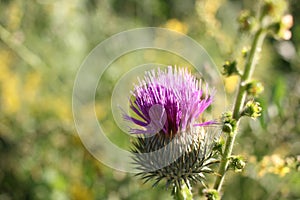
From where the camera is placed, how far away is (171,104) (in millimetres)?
1979

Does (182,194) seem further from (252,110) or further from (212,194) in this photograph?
(252,110)

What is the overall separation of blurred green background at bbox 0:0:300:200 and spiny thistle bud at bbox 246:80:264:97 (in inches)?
24.8

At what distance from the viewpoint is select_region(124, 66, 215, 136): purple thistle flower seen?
1960 mm

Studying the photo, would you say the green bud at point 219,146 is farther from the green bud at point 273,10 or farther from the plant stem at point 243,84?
the green bud at point 273,10

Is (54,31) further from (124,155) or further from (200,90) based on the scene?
(200,90)

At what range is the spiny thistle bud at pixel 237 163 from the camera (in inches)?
66.0

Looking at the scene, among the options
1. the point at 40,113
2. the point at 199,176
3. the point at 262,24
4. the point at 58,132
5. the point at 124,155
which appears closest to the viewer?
the point at 262,24

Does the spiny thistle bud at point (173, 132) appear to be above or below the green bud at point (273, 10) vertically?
below

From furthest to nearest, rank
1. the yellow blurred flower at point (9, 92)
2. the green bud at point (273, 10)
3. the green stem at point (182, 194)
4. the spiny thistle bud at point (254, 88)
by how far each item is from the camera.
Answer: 1. the yellow blurred flower at point (9, 92)
2. the green stem at point (182, 194)
3. the spiny thistle bud at point (254, 88)
4. the green bud at point (273, 10)

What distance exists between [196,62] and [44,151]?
1405 mm

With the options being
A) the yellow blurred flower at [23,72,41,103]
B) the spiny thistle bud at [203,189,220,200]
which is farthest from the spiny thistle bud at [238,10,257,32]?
the yellow blurred flower at [23,72,41,103]

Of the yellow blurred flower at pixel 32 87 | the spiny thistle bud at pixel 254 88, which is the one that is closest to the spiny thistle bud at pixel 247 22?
the spiny thistle bud at pixel 254 88

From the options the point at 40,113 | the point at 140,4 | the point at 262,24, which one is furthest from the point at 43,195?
A: the point at 140,4

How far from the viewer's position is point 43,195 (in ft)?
12.1
